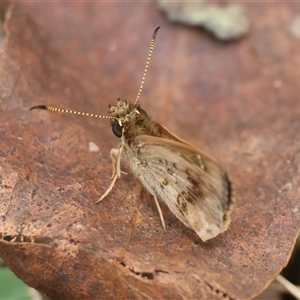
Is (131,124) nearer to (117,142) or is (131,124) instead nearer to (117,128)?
(117,128)

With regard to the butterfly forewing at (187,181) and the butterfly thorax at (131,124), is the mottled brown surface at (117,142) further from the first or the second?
the butterfly thorax at (131,124)

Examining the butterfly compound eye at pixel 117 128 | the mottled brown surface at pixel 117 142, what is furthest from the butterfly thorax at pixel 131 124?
the mottled brown surface at pixel 117 142

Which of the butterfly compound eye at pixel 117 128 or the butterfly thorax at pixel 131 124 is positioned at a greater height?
the butterfly thorax at pixel 131 124

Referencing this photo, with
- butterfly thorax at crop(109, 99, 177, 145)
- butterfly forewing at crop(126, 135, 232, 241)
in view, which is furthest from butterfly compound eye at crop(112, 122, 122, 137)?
butterfly forewing at crop(126, 135, 232, 241)

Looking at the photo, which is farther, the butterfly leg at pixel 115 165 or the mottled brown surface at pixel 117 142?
the butterfly leg at pixel 115 165

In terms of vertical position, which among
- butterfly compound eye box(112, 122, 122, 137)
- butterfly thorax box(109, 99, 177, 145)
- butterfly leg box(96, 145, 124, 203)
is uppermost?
butterfly thorax box(109, 99, 177, 145)

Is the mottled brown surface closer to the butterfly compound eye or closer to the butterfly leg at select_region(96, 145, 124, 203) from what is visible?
the butterfly leg at select_region(96, 145, 124, 203)


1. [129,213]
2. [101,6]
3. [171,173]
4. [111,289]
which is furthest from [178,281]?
[101,6]

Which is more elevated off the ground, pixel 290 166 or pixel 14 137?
pixel 290 166

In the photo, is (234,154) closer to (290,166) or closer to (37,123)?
(290,166)
